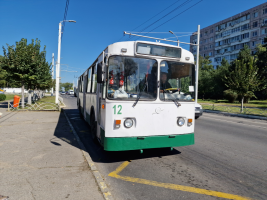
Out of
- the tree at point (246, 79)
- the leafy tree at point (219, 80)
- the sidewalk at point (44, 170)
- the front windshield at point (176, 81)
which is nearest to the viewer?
the sidewalk at point (44, 170)

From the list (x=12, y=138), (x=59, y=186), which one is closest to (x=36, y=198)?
(x=59, y=186)

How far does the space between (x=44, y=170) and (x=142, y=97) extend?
8.89ft

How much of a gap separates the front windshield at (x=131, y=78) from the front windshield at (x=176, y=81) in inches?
9.2

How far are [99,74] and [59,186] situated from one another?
257 centimetres

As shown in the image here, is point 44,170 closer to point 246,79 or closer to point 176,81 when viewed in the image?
point 176,81

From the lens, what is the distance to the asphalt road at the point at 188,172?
3859 mm

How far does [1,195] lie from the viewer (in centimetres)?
354

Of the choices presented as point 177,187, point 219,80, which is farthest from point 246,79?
point 219,80

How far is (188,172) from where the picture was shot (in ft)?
15.9

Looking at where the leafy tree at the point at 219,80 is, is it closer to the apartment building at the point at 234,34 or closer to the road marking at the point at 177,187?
the apartment building at the point at 234,34

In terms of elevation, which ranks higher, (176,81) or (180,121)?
(176,81)

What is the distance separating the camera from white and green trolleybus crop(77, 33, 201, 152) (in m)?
5.02

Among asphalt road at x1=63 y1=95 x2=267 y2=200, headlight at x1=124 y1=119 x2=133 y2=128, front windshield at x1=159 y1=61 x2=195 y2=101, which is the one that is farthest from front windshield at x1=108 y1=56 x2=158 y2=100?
asphalt road at x1=63 y1=95 x2=267 y2=200

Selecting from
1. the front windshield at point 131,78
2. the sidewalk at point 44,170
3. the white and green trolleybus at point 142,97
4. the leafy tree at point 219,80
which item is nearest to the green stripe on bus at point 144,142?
the white and green trolleybus at point 142,97
